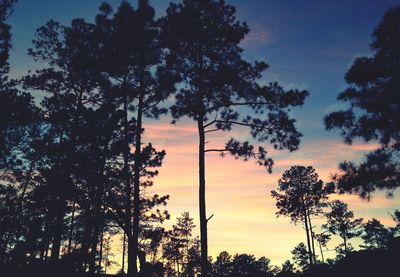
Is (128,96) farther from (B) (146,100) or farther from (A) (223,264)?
(A) (223,264)

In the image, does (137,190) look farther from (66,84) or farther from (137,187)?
(66,84)

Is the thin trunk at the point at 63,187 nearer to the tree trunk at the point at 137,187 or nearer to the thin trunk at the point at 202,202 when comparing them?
the tree trunk at the point at 137,187

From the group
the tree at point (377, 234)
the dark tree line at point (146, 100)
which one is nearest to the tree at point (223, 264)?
the tree at point (377, 234)

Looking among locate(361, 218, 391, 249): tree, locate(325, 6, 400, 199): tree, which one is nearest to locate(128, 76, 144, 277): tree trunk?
locate(325, 6, 400, 199): tree

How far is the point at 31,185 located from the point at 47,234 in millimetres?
6493

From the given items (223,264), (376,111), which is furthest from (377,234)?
(376,111)

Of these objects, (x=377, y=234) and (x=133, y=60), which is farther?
(x=377, y=234)

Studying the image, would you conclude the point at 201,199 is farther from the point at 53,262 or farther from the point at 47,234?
the point at 47,234

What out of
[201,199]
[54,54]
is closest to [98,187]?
[201,199]

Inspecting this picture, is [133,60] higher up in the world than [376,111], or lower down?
higher up

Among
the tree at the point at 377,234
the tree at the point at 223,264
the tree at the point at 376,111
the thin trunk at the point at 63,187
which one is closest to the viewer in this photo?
the tree at the point at 376,111

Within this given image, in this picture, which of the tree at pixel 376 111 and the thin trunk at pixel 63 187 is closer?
the tree at pixel 376 111

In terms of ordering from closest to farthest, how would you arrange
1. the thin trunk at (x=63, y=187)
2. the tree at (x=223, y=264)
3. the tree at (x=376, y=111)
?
the tree at (x=376, y=111) → the thin trunk at (x=63, y=187) → the tree at (x=223, y=264)

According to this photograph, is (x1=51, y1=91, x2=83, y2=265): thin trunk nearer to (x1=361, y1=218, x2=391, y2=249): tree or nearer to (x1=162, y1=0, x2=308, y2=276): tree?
(x1=162, y1=0, x2=308, y2=276): tree
